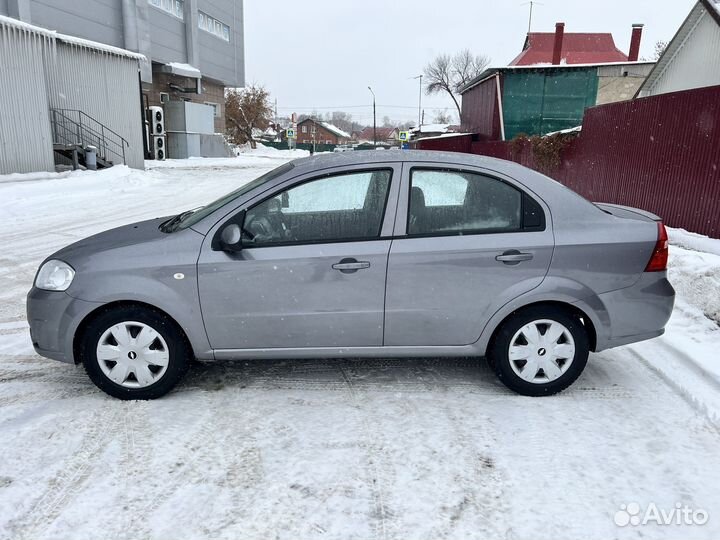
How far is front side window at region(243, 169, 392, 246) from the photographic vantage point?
3588 millimetres

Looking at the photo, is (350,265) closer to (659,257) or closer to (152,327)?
(152,327)

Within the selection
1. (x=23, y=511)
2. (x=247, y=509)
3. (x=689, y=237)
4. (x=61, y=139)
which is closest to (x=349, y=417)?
(x=247, y=509)

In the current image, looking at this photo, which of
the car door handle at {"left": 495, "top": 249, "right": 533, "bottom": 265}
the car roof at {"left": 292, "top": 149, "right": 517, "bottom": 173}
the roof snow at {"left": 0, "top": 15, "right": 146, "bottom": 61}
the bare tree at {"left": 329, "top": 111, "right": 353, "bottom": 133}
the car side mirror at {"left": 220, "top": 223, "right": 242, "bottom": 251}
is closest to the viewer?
the car side mirror at {"left": 220, "top": 223, "right": 242, "bottom": 251}

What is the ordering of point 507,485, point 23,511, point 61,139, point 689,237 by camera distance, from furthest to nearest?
point 61,139, point 689,237, point 507,485, point 23,511

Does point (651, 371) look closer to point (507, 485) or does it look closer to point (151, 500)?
point (507, 485)

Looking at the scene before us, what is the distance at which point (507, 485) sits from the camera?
2.75 m

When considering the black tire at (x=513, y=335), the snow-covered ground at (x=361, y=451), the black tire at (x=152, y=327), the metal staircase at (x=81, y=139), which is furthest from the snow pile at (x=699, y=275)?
the metal staircase at (x=81, y=139)

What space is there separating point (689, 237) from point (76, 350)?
25.7 feet

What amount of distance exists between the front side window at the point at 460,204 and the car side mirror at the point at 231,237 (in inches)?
44.5

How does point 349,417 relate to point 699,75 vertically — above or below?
below

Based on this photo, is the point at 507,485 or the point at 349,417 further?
the point at 349,417

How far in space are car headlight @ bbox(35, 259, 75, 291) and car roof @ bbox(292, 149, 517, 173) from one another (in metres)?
1.66

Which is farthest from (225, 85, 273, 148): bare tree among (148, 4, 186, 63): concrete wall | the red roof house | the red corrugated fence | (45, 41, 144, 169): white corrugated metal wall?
the red corrugated fence

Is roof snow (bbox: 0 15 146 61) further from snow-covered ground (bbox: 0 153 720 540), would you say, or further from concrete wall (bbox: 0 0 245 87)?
snow-covered ground (bbox: 0 153 720 540)
